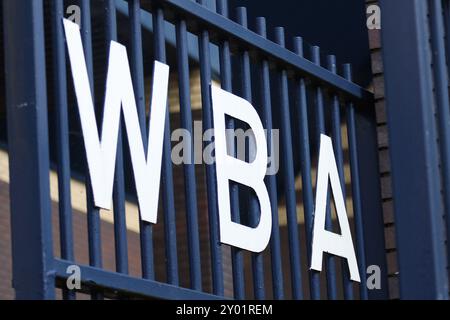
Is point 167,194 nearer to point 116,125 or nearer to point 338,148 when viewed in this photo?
point 116,125

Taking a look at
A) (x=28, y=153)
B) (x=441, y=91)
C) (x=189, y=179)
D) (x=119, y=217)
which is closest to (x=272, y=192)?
(x=189, y=179)

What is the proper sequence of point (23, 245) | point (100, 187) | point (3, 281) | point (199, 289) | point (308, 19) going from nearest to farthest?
point (23, 245), point (100, 187), point (199, 289), point (308, 19), point (3, 281)

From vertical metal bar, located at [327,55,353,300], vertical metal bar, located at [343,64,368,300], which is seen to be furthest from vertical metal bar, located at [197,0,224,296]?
vertical metal bar, located at [343,64,368,300]

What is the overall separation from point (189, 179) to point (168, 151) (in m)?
0.12

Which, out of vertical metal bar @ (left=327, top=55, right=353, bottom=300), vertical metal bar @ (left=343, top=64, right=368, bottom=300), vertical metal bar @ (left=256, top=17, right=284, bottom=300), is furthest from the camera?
vertical metal bar @ (left=343, top=64, right=368, bottom=300)

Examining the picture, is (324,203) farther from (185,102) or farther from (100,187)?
(100,187)

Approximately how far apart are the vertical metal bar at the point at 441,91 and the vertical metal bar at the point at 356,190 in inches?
22.9

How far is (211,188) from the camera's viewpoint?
4.12 meters

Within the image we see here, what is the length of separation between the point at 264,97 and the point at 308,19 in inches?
55.9

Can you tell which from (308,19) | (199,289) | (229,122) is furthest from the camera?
(308,19)

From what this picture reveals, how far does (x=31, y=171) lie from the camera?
11.1 feet

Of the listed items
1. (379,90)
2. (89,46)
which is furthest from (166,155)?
(379,90)

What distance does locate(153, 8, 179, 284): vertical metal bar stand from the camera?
3.89m

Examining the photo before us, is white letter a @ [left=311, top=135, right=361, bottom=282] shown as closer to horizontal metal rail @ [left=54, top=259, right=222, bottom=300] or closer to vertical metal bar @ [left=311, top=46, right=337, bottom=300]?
vertical metal bar @ [left=311, top=46, right=337, bottom=300]
